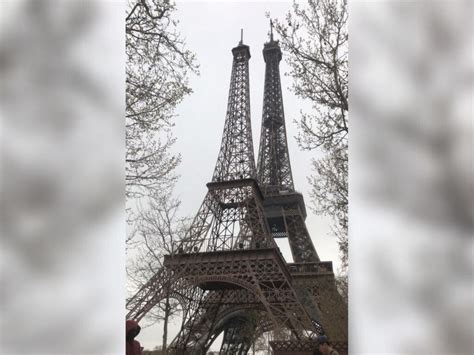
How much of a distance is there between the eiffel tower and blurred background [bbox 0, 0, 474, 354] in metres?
6.89

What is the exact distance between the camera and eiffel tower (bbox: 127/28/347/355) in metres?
10.8

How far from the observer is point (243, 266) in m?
12.4
